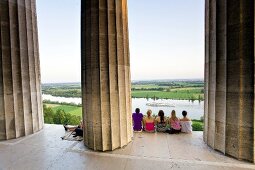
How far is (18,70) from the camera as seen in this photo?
991 cm

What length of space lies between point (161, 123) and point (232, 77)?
4.55 meters

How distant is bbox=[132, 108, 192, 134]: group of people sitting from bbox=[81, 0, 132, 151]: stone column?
2244 millimetres

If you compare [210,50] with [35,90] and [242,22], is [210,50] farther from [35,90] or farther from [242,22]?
[35,90]

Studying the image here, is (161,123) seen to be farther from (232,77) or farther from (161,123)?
(232,77)

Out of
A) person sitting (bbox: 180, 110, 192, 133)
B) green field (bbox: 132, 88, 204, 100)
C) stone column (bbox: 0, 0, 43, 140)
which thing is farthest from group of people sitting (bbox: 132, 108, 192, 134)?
green field (bbox: 132, 88, 204, 100)

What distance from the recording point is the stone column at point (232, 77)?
21.3 ft

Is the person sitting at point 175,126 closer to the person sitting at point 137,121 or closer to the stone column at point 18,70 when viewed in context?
the person sitting at point 137,121

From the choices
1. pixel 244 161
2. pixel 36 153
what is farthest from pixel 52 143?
pixel 244 161

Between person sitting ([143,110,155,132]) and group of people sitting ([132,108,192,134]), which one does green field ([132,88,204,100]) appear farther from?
person sitting ([143,110,155,132])

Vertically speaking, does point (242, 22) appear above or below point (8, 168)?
above

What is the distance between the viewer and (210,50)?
789cm

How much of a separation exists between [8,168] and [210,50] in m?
8.86

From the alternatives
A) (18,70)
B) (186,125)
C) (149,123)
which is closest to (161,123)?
(149,123)

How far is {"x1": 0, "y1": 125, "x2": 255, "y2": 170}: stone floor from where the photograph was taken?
21.0 ft
